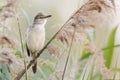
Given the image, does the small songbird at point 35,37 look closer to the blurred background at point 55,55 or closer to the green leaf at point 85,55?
the blurred background at point 55,55

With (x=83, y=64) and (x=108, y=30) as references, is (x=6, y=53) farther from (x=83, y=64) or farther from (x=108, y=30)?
(x=108, y=30)

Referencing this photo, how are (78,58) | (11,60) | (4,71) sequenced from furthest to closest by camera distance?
1. (78,58)
2. (4,71)
3. (11,60)

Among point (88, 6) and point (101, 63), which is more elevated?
point (88, 6)

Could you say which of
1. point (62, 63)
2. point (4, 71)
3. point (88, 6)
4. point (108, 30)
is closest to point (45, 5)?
point (108, 30)

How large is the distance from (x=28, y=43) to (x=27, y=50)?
0.03 metres

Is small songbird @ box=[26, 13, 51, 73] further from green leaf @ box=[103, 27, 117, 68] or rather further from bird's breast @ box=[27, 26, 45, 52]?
green leaf @ box=[103, 27, 117, 68]

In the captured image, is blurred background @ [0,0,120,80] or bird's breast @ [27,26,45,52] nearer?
blurred background @ [0,0,120,80]

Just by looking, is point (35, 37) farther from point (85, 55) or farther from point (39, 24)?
point (85, 55)

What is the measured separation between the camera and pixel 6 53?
0.89m

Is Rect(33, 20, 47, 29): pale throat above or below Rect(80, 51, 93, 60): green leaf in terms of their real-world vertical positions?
above

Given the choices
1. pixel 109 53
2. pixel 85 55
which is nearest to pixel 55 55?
pixel 85 55

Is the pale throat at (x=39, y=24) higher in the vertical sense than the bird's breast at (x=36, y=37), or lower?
higher

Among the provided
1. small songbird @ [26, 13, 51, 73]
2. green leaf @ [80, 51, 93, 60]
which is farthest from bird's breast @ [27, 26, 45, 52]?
green leaf @ [80, 51, 93, 60]

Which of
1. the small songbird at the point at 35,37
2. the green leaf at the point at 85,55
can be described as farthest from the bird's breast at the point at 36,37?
the green leaf at the point at 85,55
